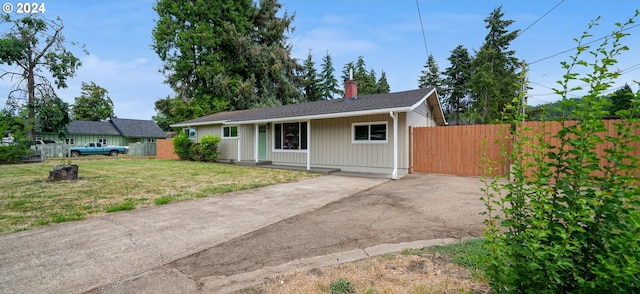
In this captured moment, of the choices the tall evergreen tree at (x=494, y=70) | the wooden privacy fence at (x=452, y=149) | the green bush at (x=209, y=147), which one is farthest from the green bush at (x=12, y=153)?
the tall evergreen tree at (x=494, y=70)

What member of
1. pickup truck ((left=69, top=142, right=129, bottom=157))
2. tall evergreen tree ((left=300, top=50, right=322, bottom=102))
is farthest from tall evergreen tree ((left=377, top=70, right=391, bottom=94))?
pickup truck ((left=69, top=142, right=129, bottom=157))

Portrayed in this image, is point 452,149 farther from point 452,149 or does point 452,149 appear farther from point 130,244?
point 130,244

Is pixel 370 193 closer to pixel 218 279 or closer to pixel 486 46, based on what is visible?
pixel 218 279

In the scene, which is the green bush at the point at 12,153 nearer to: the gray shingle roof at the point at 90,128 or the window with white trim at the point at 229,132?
the window with white trim at the point at 229,132

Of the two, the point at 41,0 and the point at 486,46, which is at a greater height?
the point at 486,46

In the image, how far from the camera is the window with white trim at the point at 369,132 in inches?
413

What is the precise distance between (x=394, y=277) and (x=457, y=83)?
35856mm

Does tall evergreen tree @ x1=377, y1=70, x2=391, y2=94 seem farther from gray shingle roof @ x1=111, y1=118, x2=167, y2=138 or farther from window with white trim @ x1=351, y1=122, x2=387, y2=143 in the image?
gray shingle roof @ x1=111, y1=118, x2=167, y2=138

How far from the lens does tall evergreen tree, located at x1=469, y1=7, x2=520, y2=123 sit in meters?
21.8

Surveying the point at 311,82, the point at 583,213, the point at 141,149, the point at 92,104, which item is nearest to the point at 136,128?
the point at 141,149

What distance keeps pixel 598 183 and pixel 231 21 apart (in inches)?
1242

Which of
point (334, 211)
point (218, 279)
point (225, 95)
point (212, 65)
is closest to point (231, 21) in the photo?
point (212, 65)

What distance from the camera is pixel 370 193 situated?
23.0ft

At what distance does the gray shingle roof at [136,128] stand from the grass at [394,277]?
37.3 m
